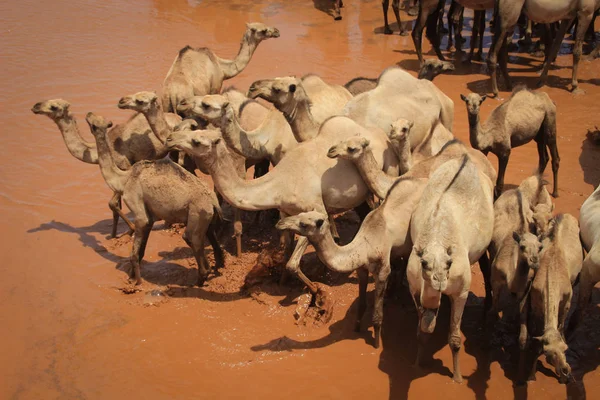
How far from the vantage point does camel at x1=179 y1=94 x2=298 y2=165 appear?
7.20 m

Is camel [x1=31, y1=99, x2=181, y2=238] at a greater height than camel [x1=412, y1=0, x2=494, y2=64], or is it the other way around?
camel [x1=412, y1=0, x2=494, y2=64]

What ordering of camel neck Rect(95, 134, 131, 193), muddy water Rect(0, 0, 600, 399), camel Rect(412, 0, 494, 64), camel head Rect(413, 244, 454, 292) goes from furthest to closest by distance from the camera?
camel Rect(412, 0, 494, 64) < camel neck Rect(95, 134, 131, 193) < muddy water Rect(0, 0, 600, 399) < camel head Rect(413, 244, 454, 292)

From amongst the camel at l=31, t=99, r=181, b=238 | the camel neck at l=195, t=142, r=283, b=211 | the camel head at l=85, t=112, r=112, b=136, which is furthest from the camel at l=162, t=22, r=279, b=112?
the camel neck at l=195, t=142, r=283, b=211

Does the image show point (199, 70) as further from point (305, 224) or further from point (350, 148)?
point (305, 224)

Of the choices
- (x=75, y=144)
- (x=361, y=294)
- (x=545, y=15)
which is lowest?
(x=361, y=294)

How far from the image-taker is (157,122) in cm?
846

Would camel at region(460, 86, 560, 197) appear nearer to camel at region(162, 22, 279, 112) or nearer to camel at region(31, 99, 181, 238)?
camel at region(162, 22, 279, 112)

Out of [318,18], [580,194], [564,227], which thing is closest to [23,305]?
[564,227]

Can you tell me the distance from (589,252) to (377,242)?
7.33 feet

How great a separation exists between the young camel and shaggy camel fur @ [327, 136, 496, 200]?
0.81 ft

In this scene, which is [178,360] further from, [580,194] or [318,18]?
[318,18]

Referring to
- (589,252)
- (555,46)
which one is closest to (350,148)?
(589,252)

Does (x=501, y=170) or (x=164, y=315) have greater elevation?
(x=501, y=170)

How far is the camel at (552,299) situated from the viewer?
5.45 metres
